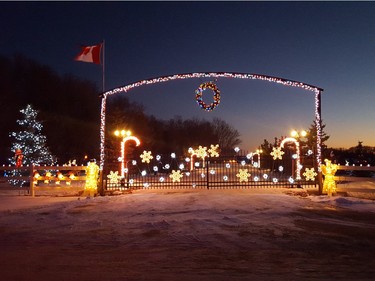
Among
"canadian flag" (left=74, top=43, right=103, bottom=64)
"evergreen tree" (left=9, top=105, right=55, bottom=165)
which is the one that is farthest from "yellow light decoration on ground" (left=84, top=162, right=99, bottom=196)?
"evergreen tree" (left=9, top=105, right=55, bottom=165)

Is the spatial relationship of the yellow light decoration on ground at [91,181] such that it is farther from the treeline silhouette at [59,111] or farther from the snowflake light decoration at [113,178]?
the treeline silhouette at [59,111]

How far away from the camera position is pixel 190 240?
9656mm

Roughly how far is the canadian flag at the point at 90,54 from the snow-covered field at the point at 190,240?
7143 mm

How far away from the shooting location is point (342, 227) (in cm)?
1116

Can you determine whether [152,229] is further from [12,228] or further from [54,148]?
[54,148]

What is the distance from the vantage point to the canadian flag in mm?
20070

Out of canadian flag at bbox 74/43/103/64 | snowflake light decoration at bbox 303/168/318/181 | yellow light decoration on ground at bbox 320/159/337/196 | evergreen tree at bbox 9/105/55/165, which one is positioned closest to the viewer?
yellow light decoration on ground at bbox 320/159/337/196

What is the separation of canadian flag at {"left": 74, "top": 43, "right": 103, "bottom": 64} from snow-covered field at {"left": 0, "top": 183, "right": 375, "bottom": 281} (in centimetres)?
714

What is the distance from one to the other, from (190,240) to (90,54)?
12.8 meters

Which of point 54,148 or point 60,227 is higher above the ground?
point 54,148

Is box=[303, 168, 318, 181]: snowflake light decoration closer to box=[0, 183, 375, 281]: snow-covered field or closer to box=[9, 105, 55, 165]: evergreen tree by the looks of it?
box=[0, 183, 375, 281]: snow-covered field

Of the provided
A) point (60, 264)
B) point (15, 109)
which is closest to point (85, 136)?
point (15, 109)

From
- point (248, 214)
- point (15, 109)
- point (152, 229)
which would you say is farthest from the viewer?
point (15, 109)

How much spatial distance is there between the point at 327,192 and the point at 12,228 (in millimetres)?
11980
